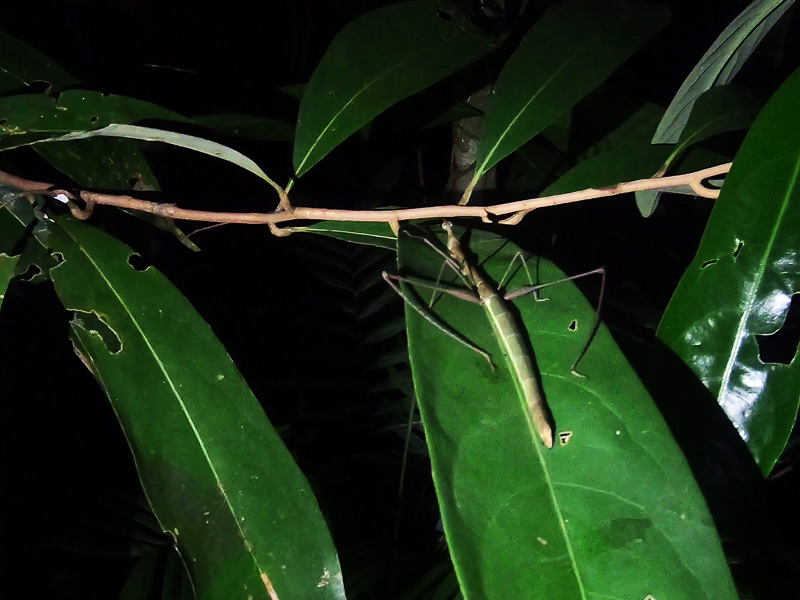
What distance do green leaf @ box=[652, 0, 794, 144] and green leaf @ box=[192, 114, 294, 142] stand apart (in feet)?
2.18

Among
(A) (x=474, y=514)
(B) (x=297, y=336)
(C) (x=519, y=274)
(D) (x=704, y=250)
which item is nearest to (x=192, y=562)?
(A) (x=474, y=514)

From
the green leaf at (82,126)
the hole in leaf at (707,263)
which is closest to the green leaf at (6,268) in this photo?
the green leaf at (82,126)

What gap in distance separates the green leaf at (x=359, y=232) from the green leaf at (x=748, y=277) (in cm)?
40

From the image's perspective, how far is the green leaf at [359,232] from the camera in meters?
0.83

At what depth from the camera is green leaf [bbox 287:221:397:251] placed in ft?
2.72

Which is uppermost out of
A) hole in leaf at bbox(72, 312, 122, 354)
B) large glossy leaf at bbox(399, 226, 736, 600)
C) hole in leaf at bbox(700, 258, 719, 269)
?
hole in leaf at bbox(72, 312, 122, 354)

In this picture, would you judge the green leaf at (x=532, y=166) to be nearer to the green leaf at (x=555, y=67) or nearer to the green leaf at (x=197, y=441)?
the green leaf at (x=555, y=67)

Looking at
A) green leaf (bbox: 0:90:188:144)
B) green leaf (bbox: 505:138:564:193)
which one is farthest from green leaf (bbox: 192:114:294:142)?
green leaf (bbox: 505:138:564:193)

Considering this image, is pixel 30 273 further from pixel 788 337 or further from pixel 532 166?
pixel 788 337

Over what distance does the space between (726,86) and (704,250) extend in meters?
0.34

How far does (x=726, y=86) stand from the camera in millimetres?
826

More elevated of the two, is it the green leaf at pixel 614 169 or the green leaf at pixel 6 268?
the green leaf at pixel 6 268

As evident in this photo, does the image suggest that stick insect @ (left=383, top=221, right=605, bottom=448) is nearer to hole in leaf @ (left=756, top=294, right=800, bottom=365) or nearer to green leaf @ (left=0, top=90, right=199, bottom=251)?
green leaf @ (left=0, top=90, right=199, bottom=251)

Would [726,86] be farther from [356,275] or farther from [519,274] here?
[356,275]
